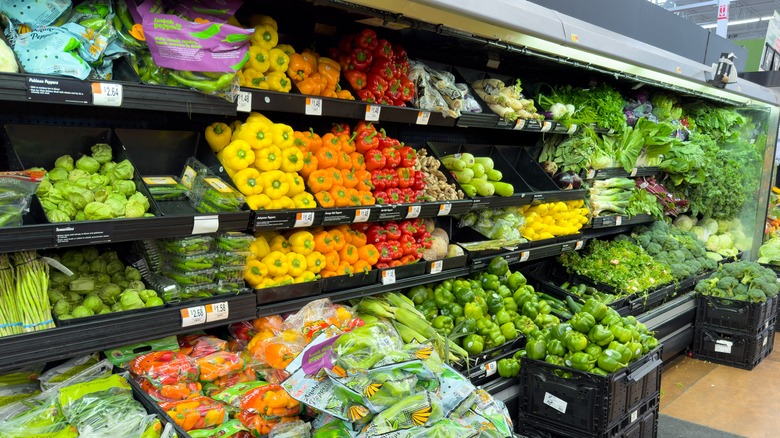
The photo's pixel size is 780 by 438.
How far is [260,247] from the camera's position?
2873 millimetres

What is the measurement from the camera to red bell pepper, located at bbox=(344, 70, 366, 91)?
333 centimetres

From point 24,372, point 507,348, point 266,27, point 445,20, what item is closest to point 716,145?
point 507,348

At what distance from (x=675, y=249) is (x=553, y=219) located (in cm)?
201

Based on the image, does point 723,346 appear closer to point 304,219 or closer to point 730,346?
point 730,346

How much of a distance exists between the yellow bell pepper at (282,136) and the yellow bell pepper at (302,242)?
1.48 ft

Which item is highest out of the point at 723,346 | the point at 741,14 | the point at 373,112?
the point at 741,14

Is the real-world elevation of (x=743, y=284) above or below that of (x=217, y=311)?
below

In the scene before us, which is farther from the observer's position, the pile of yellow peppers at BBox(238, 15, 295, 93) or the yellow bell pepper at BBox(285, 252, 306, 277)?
the yellow bell pepper at BBox(285, 252, 306, 277)

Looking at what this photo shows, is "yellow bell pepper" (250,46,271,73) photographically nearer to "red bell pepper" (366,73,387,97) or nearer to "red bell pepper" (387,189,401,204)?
"red bell pepper" (366,73,387,97)

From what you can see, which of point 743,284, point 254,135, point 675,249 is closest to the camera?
point 254,135

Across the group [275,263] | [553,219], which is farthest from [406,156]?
[553,219]

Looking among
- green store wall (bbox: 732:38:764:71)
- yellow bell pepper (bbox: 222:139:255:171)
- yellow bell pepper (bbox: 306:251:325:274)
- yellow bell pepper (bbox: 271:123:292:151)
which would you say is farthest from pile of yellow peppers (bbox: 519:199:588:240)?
green store wall (bbox: 732:38:764:71)

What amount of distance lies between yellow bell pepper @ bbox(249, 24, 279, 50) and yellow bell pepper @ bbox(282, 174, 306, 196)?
24.4 inches

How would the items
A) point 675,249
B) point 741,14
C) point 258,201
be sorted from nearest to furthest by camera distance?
1. point 258,201
2. point 675,249
3. point 741,14
